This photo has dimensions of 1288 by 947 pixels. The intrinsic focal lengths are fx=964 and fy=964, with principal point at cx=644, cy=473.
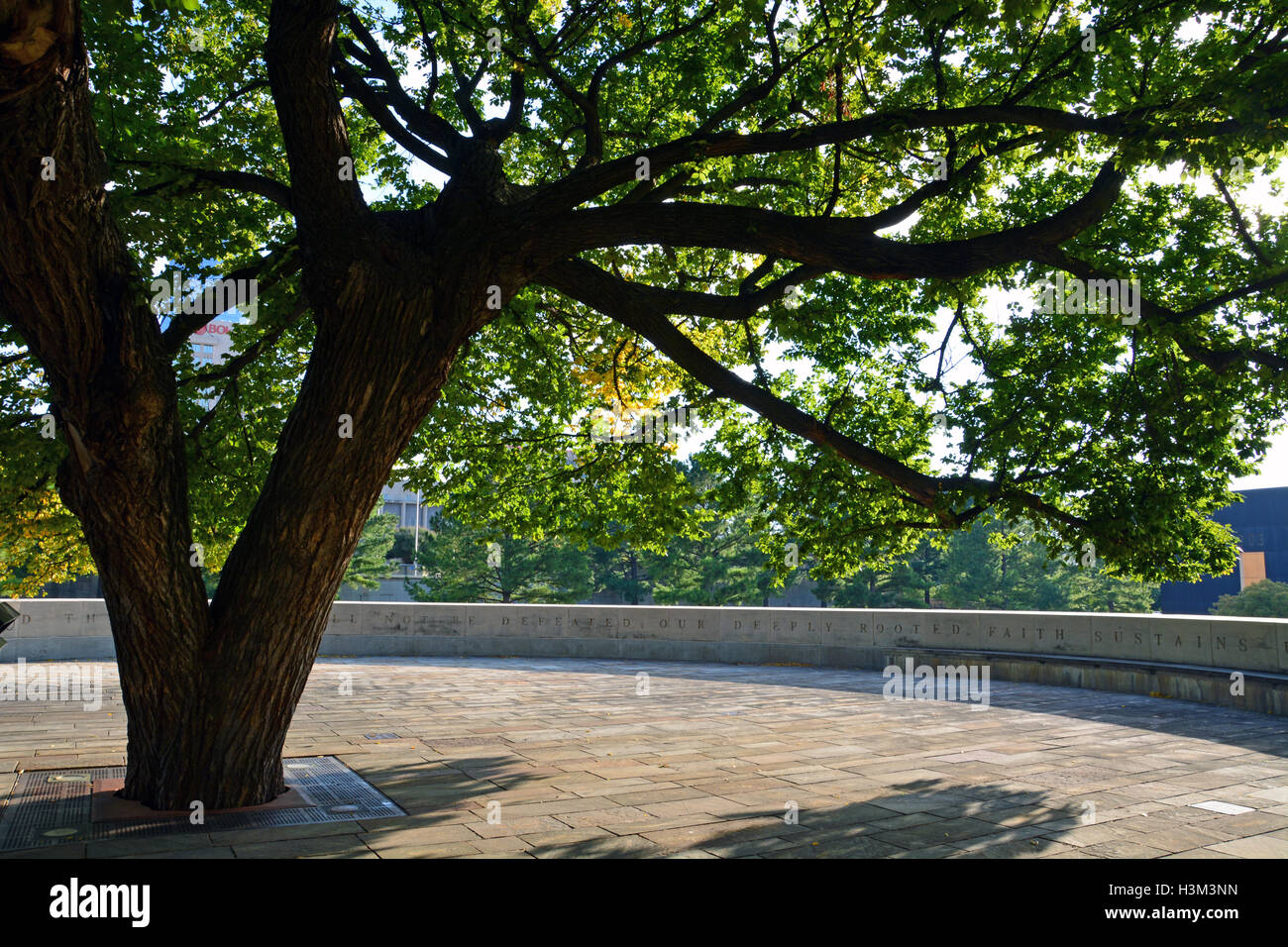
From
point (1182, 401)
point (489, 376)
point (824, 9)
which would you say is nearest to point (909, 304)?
point (1182, 401)

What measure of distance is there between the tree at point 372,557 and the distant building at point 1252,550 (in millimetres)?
43635

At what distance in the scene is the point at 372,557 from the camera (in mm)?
48406

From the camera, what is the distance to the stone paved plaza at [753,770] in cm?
609

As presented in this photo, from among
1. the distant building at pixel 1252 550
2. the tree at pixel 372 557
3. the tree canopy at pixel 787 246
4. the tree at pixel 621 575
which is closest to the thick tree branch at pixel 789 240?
the tree canopy at pixel 787 246

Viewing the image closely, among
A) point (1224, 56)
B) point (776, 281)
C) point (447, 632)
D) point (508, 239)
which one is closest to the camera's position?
point (508, 239)

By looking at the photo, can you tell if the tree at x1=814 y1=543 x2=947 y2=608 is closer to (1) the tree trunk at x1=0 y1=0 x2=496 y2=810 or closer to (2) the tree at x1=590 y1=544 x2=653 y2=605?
(2) the tree at x1=590 y1=544 x2=653 y2=605

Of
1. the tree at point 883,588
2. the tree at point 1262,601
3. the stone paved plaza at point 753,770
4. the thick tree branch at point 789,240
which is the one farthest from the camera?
the tree at point 883,588

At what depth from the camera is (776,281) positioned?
943cm

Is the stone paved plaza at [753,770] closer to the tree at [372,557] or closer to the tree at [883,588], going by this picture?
the tree at [372,557]

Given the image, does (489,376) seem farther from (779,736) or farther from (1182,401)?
(1182,401)

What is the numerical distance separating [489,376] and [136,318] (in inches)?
276

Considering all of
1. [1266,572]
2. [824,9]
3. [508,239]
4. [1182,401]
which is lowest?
[1266,572]

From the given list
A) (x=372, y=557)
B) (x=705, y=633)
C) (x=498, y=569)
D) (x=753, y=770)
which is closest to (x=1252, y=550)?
(x=498, y=569)

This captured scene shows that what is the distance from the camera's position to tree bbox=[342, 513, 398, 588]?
47812mm
